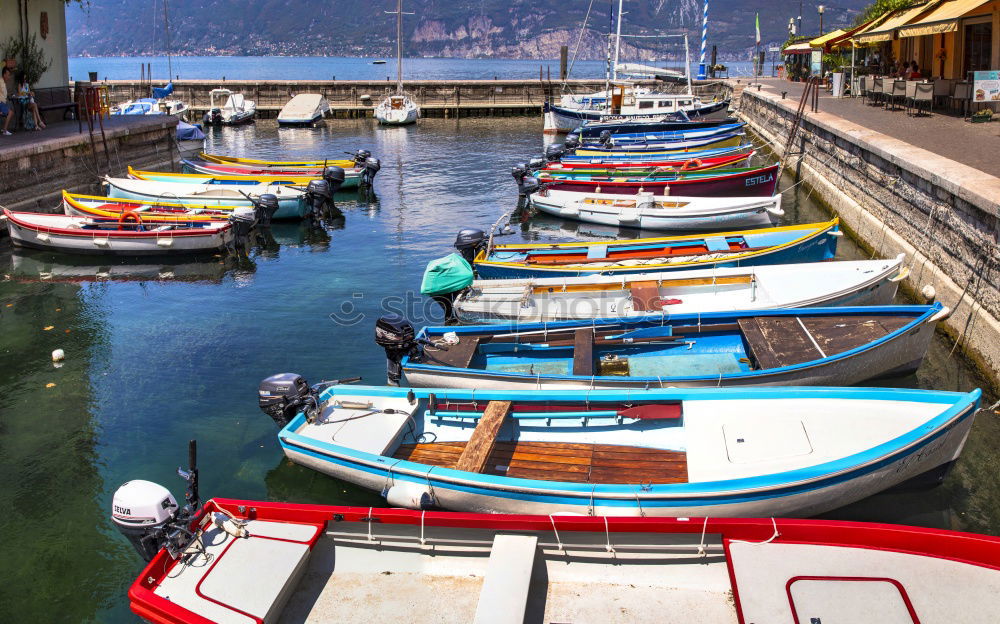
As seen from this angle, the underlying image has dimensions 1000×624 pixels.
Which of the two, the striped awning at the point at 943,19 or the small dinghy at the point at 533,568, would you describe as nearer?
the small dinghy at the point at 533,568

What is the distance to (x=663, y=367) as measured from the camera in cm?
1000

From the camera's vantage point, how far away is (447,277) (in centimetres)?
1169

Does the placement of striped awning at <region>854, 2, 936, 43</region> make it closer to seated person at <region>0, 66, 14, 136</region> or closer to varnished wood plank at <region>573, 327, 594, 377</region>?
varnished wood plank at <region>573, 327, 594, 377</region>

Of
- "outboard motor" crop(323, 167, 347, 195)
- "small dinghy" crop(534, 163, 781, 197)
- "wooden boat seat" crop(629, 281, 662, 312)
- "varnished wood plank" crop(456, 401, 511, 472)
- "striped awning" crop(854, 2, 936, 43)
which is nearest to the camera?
"varnished wood plank" crop(456, 401, 511, 472)

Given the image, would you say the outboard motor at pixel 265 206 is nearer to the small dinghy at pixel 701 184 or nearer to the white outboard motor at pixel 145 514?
the small dinghy at pixel 701 184

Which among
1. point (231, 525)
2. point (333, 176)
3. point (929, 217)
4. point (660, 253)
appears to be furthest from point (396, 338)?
point (333, 176)

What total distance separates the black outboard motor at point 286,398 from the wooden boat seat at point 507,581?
319 cm

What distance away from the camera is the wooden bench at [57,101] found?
987 inches

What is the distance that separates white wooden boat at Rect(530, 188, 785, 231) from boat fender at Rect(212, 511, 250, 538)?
13651 mm

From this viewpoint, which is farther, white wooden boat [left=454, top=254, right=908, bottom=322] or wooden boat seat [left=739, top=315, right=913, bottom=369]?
white wooden boat [left=454, top=254, right=908, bottom=322]

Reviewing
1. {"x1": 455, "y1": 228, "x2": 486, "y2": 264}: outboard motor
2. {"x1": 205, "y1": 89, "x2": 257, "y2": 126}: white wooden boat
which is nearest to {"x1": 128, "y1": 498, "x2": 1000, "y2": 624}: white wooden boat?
{"x1": 455, "y1": 228, "x2": 486, "y2": 264}: outboard motor

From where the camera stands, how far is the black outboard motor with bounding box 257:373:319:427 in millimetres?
8383

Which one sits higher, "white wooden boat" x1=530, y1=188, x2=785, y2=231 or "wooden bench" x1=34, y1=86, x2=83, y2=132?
"wooden bench" x1=34, y1=86, x2=83, y2=132

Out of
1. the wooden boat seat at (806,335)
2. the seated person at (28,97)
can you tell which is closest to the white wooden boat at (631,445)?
the wooden boat seat at (806,335)
